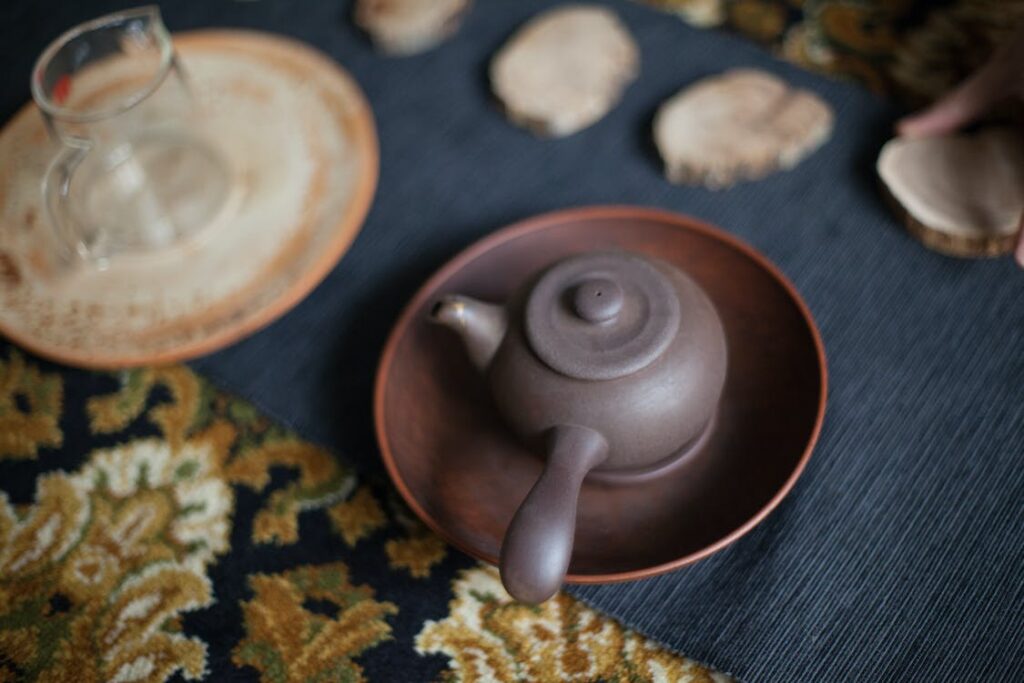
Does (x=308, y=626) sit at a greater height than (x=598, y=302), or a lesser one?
lesser

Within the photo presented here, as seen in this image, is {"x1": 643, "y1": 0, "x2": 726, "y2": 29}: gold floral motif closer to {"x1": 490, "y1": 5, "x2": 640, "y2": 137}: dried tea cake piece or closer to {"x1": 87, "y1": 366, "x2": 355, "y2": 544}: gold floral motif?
{"x1": 490, "y1": 5, "x2": 640, "y2": 137}: dried tea cake piece

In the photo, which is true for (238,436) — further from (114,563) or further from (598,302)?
(598,302)

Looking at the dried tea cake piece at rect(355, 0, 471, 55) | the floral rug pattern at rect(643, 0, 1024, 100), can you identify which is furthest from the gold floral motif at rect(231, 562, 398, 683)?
the floral rug pattern at rect(643, 0, 1024, 100)

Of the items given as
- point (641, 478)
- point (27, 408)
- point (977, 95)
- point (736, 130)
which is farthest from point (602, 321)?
point (27, 408)

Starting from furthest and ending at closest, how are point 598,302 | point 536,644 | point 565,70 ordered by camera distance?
point 565,70
point 536,644
point 598,302

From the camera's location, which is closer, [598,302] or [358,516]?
[598,302]

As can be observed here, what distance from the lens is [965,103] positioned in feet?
3.01

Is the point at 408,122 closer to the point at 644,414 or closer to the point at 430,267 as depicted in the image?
the point at 430,267

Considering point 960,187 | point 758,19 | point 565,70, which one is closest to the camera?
point 960,187

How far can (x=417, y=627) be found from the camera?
2.57ft

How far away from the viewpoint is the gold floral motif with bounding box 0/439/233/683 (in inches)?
31.0

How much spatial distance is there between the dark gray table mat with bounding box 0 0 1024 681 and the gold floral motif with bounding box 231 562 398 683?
113mm

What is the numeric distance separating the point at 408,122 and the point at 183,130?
0.81 ft

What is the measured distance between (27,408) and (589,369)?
0.61 metres
